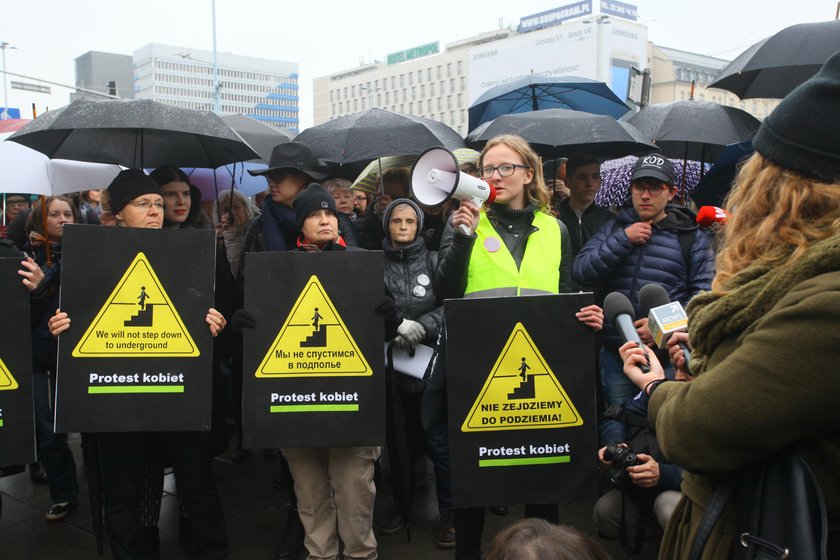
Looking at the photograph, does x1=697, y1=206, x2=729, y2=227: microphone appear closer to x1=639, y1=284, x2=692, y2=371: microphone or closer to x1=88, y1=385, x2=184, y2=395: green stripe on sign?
x1=639, y1=284, x2=692, y2=371: microphone

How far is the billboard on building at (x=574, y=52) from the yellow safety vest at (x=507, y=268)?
10002 centimetres

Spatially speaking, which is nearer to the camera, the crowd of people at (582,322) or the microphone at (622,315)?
the crowd of people at (582,322)

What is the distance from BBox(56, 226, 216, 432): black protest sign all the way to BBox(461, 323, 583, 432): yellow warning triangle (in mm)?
1296

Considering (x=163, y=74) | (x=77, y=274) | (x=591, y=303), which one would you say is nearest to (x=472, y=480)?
(x=591, y=303)

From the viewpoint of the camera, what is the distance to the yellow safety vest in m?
3.68

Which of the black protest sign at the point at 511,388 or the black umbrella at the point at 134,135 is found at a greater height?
the black umbrella at the point at 134,135

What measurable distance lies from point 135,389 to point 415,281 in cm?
165

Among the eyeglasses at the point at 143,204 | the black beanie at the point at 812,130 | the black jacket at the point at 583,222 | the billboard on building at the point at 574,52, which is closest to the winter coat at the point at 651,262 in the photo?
the black jacket at the point at 583,222

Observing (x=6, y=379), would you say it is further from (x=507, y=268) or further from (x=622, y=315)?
(x=622, y=315)

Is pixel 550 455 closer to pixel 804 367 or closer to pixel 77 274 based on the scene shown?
pixel 804 367

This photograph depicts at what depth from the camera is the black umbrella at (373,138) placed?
5508mm

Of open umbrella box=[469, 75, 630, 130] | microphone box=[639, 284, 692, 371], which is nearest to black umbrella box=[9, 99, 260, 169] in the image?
microphone box=[639, 284, 692, 371]

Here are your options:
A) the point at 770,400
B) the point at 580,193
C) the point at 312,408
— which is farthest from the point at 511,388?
the point at 580,193

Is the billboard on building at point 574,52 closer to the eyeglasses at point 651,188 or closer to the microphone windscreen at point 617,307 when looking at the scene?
the eyeglasses at point 651,188
